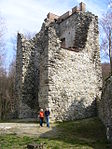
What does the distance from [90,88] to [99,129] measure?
455 centimetres

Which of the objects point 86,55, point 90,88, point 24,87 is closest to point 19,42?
point 24,87

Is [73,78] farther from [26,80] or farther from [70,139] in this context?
[70,139]

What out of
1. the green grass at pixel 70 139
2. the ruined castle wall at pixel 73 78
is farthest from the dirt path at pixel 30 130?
the ruined castle wall at pixel 73 78

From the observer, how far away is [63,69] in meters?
16.5

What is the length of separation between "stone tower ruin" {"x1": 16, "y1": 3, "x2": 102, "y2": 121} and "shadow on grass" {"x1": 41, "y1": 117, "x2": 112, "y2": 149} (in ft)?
4.89

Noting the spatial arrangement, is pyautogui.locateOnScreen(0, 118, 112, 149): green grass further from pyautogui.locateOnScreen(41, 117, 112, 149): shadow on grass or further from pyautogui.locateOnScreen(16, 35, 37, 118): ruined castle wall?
pyautogui.locateOnScreen(16, 35, 37, 118): ruined castle wall

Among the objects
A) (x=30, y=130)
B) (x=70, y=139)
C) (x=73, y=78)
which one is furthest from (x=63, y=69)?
(x=70, y=139)

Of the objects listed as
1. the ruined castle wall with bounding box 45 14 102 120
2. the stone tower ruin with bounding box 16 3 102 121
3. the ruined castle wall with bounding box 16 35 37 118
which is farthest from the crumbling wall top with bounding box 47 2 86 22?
the ruined castle wall with bounding box 16 35 37 118

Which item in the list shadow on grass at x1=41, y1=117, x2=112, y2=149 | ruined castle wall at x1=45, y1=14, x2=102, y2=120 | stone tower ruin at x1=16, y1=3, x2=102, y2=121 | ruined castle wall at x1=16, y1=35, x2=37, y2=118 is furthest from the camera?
ruined castle wall at x1=16, y1=35, x2=37, y2=118

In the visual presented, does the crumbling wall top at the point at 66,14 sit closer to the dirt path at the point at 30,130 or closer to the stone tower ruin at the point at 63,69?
the stone tower ruin at the point at 63,69

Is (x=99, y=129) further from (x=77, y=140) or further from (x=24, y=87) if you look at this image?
(x=24, y=87)

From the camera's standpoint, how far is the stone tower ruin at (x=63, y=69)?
1591 centimetres

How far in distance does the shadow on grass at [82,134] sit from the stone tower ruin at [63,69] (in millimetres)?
1489

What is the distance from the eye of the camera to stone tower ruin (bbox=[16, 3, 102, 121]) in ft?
52.2
